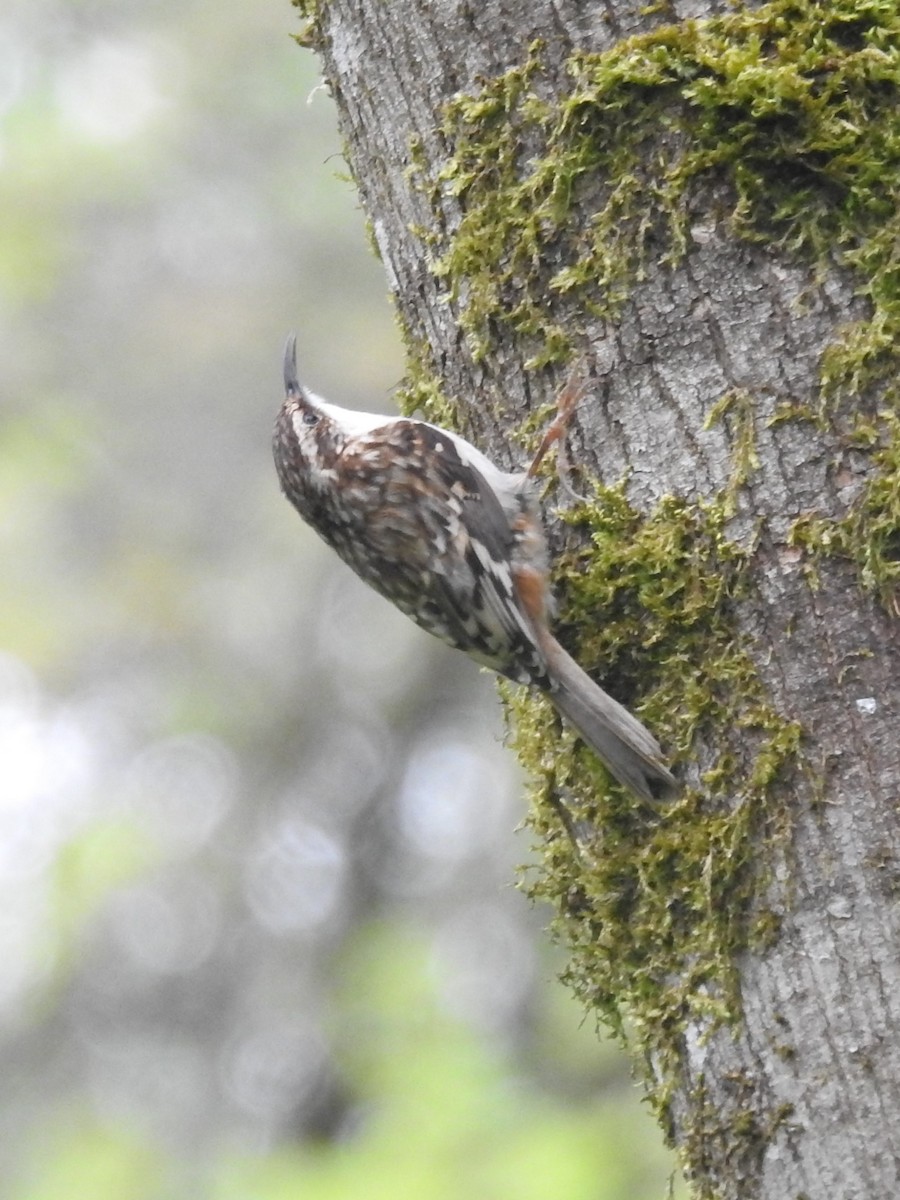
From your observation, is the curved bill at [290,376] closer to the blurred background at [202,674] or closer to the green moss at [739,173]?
the green moss at [739,173]

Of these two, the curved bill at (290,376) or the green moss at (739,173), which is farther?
the curved bill at (290,376)

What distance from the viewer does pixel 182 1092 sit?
6.48 meters

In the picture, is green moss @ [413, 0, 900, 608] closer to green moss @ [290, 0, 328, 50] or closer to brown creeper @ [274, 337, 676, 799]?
brown creeper @ [274, 337, 676, 799]

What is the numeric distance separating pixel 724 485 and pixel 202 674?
181 inches

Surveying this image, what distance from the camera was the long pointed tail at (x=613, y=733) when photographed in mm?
2223

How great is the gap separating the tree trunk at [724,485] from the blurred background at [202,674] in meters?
3.81

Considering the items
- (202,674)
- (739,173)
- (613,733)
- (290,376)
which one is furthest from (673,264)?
(202,674)

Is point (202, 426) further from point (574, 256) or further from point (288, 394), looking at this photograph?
point (574, 256)

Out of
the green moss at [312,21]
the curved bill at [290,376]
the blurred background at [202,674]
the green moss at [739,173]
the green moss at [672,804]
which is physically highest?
the blurred background at [202,674]

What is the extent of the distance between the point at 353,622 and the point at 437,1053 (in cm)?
210

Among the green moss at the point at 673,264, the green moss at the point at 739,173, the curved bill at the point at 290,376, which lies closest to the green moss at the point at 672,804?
the green moss at the point at 673,264

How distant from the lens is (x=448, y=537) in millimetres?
3207

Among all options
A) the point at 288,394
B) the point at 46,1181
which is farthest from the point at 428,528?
the point at 46,1181

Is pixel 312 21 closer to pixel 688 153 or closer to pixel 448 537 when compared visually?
pixel 688 153
